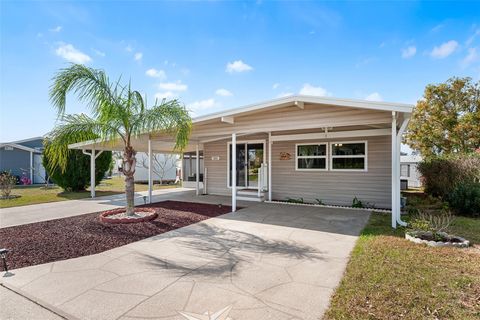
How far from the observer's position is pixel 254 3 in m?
7.90

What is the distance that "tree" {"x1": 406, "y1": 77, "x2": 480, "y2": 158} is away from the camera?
573 inches

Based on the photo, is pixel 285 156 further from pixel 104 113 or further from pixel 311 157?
pixel 104 113

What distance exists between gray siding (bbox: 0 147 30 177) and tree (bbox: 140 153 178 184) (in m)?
8.34

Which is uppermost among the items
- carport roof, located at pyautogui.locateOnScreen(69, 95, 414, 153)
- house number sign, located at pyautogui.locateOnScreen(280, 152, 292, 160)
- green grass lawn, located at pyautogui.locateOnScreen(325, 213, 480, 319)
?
carport roof, located at pyautogui.locateOnScreen(69, 95, 414, 153)

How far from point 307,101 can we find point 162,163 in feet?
60.9

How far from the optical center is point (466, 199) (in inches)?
285

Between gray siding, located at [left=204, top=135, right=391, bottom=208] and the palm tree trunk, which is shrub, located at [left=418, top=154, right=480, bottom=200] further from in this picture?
the palm tree trunk

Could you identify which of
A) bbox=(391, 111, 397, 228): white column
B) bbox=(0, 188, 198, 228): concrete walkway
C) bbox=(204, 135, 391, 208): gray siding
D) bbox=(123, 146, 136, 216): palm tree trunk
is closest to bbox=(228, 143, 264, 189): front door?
bbox=(204, 135, 391, 208): gray siding

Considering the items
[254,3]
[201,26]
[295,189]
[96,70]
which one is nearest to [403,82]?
[295,189]

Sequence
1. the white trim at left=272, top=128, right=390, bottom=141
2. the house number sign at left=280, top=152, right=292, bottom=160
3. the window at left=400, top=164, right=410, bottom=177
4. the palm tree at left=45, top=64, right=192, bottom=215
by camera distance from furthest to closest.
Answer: the window at left=400, top=164, right=410, bottom=177 < the house number sign at left=280, top=152, right=292, bottom=160 < the white trim at left=272, top=128, right=390, bottom=141 < the palm tree at left=45, top=64, right=192, bottom=215

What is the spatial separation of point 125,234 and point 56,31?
235 inches

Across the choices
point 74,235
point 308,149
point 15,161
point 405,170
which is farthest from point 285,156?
point 15,161

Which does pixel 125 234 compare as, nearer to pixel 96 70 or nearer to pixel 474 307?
pixel 96 70

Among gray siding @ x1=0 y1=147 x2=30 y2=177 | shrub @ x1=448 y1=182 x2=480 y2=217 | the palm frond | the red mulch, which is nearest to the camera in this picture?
the red mulch
